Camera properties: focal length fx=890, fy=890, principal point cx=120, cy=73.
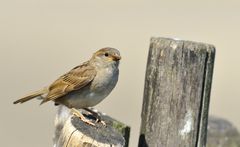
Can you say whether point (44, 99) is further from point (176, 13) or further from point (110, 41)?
point (176, 13)

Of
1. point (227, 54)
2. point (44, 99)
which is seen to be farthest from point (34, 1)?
point (44, 99)

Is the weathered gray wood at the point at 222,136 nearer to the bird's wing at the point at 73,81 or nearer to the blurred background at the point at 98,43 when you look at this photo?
the bird's wing at the point at 73,81

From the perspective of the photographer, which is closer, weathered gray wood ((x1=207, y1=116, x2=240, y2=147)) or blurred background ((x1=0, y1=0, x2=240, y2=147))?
weathered gray wood ((x1=207, y1=116, x2=240, y2=147))

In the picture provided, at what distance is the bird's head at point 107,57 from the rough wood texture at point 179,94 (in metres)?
1.48

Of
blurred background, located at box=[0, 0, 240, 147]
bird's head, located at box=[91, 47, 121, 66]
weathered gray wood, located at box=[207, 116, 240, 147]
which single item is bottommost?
blurred background, located at box=[0, 0, 240, 147]

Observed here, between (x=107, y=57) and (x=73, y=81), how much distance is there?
370 mm

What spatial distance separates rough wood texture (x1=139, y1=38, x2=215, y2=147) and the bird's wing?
5.23 feet

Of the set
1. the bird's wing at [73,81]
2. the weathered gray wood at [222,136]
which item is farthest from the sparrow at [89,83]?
the weathered gray wood at [222,136]

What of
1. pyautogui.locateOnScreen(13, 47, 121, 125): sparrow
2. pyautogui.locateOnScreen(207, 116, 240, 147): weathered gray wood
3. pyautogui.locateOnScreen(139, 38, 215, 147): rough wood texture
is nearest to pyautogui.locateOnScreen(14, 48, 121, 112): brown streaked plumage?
pyautogui.locateOnScreen(13, 47, 121, 125): sparrow

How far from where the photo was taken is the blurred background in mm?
15266

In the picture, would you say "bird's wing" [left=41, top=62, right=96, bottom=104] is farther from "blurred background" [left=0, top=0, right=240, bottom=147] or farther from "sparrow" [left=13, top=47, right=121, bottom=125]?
"blurred background" [left=0, top=0, right=240, bottom=147]

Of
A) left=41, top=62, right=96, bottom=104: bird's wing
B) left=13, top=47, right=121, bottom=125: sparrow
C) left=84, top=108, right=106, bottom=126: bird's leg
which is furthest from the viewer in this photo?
left=41, top=62, right=96, bottom=104: bird's wing

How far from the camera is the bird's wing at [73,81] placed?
7902 mm

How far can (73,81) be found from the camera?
7.91m
